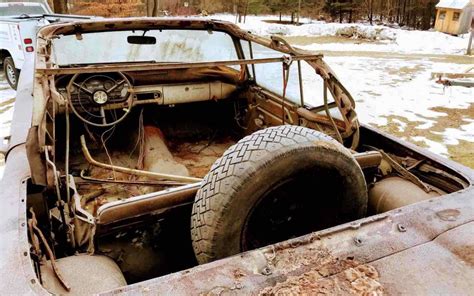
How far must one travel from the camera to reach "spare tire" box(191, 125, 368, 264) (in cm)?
170

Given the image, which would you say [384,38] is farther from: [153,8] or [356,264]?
[356,264]

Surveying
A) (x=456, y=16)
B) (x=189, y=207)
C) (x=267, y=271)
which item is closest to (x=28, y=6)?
(x=189, y=207)

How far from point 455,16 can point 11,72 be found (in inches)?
752

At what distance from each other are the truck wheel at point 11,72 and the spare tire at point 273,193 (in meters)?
8.00

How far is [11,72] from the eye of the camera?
841 cm

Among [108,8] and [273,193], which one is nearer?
[273,193]

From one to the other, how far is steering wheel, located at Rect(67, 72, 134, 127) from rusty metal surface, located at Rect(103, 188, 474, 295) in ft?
7.19

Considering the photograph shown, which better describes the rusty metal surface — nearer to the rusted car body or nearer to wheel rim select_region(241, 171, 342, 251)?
the rusted car body

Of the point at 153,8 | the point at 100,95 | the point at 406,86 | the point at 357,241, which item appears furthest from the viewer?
the point at 153,8

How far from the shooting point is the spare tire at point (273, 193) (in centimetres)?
170

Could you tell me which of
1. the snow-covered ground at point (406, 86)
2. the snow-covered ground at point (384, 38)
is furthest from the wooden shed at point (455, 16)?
the snow-covered ground at point (406, 86)

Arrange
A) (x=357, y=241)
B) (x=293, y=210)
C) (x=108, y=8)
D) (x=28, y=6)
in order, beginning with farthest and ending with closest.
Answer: (x=108, y=8), (x=28, y=6), (x=293, y=210), (x=357, y=241)

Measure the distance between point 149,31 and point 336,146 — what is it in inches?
97.2

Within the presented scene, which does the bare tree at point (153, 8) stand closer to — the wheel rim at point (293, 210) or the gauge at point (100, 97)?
the gauge at point (100, 97)
